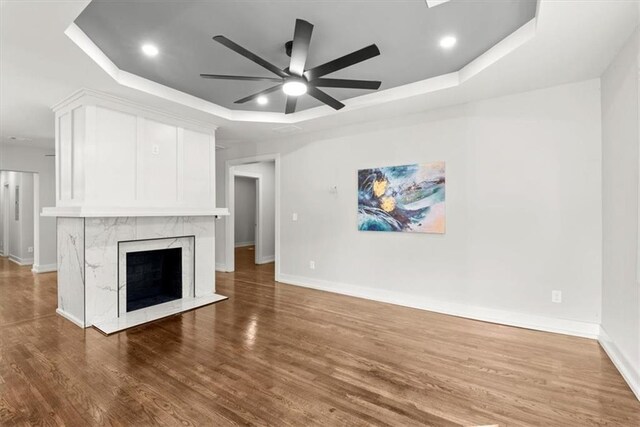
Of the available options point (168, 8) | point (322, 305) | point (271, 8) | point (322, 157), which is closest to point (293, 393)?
point (322, 305)

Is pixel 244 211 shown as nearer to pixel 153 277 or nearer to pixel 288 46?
pixel 153 277

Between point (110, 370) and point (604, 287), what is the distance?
4.52 meters

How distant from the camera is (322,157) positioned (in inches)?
195

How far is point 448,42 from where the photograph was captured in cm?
266

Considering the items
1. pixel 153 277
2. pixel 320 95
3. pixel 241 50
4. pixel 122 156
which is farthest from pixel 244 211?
pixel 241 50

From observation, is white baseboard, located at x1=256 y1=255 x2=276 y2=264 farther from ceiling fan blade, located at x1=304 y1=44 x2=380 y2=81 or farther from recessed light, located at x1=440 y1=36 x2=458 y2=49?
recessed light, located at x1=440 y1=36 x2=458 y2=49

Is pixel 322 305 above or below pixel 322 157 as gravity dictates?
below

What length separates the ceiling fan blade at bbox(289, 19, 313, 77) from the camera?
199 cm

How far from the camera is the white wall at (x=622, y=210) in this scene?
7.38 feet

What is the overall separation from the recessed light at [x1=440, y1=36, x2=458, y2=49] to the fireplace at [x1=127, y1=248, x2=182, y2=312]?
4099 mm

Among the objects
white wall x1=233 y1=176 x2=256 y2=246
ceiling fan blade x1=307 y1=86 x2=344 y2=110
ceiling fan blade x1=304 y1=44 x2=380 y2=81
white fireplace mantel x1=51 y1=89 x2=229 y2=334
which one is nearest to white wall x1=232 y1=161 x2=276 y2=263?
white wall x1=233 y1=176 x2=256 y2=246

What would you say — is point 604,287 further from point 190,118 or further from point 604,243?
point 190,118

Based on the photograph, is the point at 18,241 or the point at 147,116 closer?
the point at 147,116

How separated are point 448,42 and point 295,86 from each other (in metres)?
1.41
